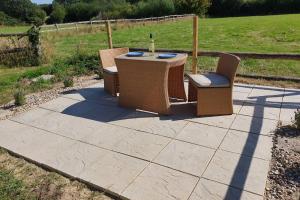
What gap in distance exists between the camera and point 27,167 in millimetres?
3143

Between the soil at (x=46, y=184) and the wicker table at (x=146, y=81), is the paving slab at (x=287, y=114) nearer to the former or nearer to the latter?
the wicker table at (x=146, y=81)

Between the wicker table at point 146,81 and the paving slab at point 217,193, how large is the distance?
168cm

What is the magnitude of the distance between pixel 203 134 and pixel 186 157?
1.90 ft

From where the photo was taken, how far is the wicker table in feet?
13.3

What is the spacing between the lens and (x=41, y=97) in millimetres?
5328

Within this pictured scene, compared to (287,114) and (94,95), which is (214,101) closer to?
(287,114)

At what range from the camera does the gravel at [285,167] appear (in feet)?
8.37

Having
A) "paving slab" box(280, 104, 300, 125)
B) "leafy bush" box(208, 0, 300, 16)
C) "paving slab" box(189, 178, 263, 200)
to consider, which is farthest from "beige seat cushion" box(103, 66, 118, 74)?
"leafy bush" box(208, 0, 300, 16)

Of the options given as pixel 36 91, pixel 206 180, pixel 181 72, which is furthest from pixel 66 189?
pixel 36 91

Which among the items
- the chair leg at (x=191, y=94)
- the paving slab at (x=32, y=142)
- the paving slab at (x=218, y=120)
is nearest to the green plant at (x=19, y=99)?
the paving slab at (x=32, y=142)

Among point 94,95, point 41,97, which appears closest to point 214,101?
point 94,95

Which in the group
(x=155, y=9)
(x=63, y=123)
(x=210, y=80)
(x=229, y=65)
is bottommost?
(x=63, y=123)

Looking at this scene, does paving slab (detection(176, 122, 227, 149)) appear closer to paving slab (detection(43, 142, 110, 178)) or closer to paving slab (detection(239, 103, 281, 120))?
paving slab (detection(239, 103, 281, 120))

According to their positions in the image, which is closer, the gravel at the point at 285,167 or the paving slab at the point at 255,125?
the gravel at the point at 285,167
